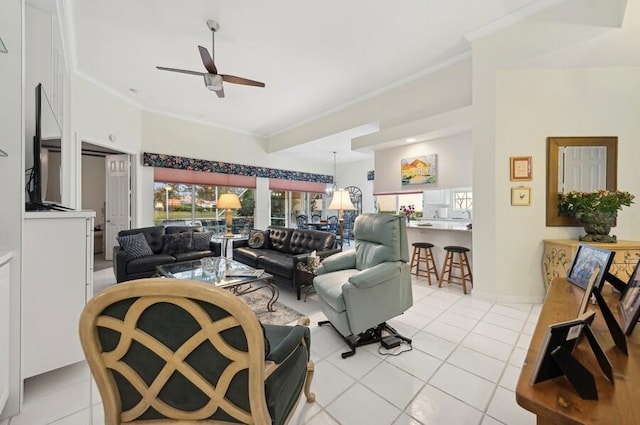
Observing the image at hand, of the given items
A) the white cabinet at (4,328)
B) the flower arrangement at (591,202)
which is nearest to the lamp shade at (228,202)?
the white cabinet at (4,328)

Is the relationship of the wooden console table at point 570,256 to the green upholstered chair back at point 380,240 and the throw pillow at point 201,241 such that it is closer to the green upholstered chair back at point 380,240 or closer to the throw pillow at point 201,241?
the green upholstered chair back at point 380,240

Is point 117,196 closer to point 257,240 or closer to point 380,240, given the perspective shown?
point 257,240

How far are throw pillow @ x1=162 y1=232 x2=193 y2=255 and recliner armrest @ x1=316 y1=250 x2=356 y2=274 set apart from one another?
279 centimetres

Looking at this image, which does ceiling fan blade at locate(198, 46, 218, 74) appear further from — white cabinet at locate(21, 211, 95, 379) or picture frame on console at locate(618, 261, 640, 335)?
picture frame on console at locate(618, 261, 640, 335)

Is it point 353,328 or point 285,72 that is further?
point 285,72

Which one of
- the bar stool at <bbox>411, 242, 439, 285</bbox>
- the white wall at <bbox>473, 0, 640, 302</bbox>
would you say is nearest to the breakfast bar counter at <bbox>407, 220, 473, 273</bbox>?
the bar stool at <bbox>411, 242, 439, 285</bbox>

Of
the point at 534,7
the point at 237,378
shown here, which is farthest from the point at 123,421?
the point at 534,7

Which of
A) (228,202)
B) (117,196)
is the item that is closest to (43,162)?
(228,202)

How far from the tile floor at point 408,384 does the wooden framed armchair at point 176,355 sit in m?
0.78

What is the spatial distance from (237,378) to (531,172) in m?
3.73

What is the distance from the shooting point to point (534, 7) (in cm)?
284

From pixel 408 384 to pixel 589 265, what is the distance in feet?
4.18

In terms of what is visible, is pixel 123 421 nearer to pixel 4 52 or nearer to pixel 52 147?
pixel 4 52

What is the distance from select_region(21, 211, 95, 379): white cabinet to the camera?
5.23 feet
